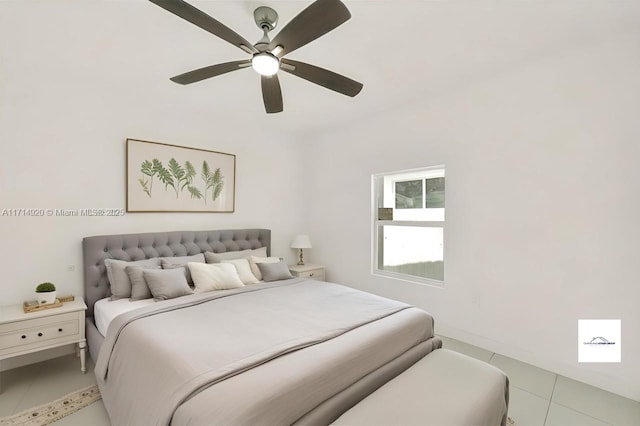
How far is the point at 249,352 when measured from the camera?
1.56 meters

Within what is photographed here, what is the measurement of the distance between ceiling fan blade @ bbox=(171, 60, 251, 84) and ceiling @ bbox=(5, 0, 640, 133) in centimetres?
32

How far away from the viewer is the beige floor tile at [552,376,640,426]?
6.31 ft

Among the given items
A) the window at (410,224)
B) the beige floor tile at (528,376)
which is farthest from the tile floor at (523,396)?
the window at (410,224)

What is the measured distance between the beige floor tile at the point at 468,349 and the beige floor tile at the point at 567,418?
2.13ft

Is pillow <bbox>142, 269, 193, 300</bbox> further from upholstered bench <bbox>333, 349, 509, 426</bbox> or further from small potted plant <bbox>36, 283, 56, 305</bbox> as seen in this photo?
upholstered bench <bbox>333, 349, 509, 426</bbox>

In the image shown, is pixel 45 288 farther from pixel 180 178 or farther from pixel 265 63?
pixel 265 63

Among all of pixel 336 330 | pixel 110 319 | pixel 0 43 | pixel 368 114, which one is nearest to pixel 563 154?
pixel 368 114

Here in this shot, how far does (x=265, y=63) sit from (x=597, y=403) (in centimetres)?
319

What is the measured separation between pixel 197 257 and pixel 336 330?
192cm

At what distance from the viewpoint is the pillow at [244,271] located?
307cm

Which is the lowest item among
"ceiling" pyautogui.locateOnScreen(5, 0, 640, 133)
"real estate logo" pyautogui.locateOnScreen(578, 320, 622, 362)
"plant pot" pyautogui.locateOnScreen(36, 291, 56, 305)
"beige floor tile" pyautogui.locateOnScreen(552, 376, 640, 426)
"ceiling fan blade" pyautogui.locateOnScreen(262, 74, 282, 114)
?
"beige floor tile" pyautogui.locateOnScreen(552, 376, 640, 426)

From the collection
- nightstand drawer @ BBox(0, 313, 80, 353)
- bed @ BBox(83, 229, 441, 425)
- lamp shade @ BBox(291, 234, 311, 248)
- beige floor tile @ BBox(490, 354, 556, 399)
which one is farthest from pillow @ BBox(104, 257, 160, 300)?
beige floor tile @ BBox(490, 354, 556, 399)

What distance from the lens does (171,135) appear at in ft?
10.9

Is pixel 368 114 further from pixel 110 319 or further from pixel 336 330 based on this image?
pixel 110 319
